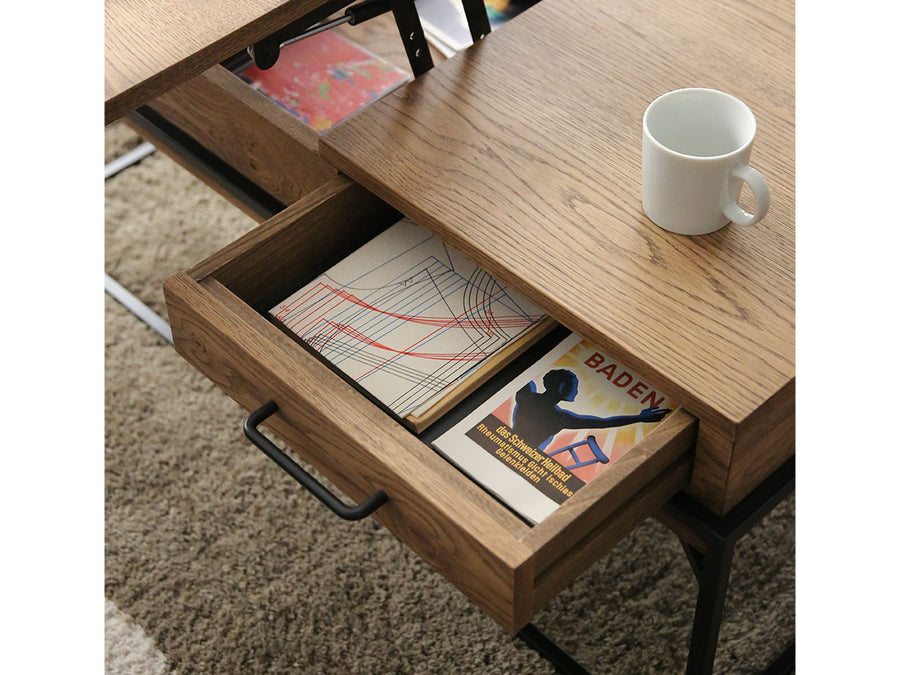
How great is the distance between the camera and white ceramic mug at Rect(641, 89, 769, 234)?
89cm

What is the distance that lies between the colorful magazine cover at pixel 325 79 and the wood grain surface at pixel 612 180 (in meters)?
0.24

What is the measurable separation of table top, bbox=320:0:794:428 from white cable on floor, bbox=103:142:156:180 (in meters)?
0.98

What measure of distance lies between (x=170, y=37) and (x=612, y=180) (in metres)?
0.40

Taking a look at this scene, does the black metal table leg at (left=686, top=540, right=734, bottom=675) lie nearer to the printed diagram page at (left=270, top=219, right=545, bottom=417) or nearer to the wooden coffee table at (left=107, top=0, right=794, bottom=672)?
the wooden coffee table at (left=107, top=0, right=794, bottom=672)

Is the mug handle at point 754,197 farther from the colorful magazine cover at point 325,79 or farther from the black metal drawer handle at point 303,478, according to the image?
the colorful magazine cover at point 325,79

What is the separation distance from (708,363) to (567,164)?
0.84 feet

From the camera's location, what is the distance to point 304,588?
1372 millimetres

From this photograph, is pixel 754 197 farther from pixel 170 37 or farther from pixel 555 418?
pixel 170 37

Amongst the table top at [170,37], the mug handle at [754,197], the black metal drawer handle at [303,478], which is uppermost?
the table top at [170,37]

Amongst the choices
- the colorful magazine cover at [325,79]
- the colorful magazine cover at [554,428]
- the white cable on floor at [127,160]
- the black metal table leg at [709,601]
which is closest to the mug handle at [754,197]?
the colorful magazine cover at [554,428]

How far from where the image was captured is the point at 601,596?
1340 millimetres

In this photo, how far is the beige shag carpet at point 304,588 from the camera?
1299mm

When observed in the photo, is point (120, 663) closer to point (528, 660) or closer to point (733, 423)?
point (528, 660)

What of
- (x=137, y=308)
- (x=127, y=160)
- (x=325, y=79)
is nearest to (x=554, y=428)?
(x=325, y=79)
